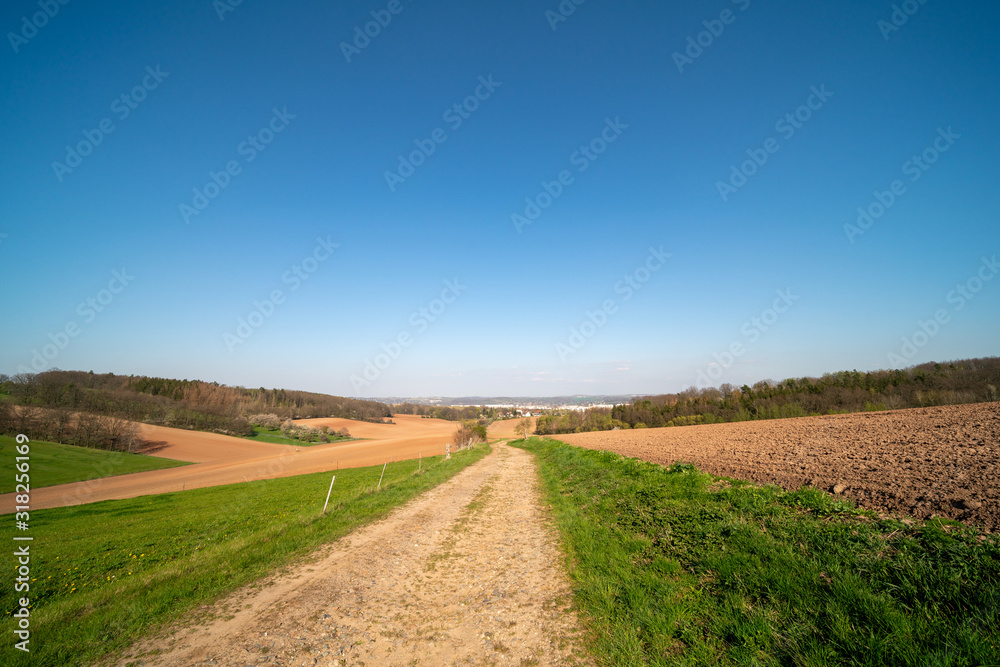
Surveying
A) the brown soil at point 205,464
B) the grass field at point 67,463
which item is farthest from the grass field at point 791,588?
the grass field at point 67,463

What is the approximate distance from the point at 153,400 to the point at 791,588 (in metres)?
123

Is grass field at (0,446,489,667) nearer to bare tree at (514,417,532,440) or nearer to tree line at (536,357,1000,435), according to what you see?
tree line at (536,357,1000,435)

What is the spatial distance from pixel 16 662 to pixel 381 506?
33.4 feet

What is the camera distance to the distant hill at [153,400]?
6325cm

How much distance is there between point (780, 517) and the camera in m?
7.55

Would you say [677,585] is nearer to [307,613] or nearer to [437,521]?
[307,613]

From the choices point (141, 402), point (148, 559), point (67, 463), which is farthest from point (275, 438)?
point (148, 559)

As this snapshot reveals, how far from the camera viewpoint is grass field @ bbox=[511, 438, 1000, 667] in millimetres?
3932

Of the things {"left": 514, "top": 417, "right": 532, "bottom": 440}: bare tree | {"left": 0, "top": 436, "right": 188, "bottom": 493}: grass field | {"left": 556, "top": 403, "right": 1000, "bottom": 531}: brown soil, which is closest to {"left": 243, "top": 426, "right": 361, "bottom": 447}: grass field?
{"left": 0, "top": 436, "right": 188, "bottom": 493}: grass field

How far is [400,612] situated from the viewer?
633 centimetres

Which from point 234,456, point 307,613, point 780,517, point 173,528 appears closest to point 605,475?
point 780,517

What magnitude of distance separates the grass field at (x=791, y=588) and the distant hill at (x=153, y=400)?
83988mm

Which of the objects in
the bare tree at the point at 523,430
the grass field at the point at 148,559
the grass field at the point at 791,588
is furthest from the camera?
the bare tree at the point at 523,430

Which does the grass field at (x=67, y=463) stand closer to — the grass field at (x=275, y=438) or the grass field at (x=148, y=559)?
the grass field at (x=148, y=559)
